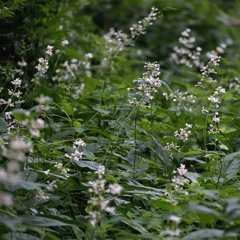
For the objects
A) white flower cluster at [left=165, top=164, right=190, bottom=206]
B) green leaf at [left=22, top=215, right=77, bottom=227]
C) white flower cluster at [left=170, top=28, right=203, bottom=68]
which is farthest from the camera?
white flower cluster at [left=170, top=28, right=203, bottom=68]

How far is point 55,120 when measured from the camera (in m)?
2.99

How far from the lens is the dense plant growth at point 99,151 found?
1.81m

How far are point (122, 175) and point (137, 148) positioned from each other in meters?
0.35

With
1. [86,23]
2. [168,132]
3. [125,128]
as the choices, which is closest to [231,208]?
[125,128]

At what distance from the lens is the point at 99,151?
244cm

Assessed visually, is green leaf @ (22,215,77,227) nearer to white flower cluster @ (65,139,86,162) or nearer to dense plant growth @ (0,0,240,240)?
dense plant growth @ (0,0,240,240)

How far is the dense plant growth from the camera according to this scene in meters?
1.81

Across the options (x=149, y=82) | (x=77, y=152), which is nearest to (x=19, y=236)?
(x=77, y=152)

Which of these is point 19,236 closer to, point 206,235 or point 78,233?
point 78,233

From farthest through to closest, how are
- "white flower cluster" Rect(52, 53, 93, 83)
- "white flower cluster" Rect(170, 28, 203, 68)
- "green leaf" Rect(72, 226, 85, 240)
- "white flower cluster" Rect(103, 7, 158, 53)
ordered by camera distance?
"white flower cluster" Rect(170, 28, 203, 68) → "white flower cluster" Rect(52, 53, 93, 83) → "white flower cluster" Rect(103, 7, 158, 53) → "green leaf" Rect(72, 226, 85, 240)

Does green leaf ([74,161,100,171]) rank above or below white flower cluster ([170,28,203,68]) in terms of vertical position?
above

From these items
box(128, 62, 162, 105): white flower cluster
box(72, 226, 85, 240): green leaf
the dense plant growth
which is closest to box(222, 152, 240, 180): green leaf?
the dense plant growth

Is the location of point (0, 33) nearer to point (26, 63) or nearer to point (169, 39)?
point (26, 63)

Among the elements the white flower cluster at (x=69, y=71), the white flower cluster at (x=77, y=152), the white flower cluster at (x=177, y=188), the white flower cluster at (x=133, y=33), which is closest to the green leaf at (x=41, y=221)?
the white flower cluster at (x=77, y=152)
